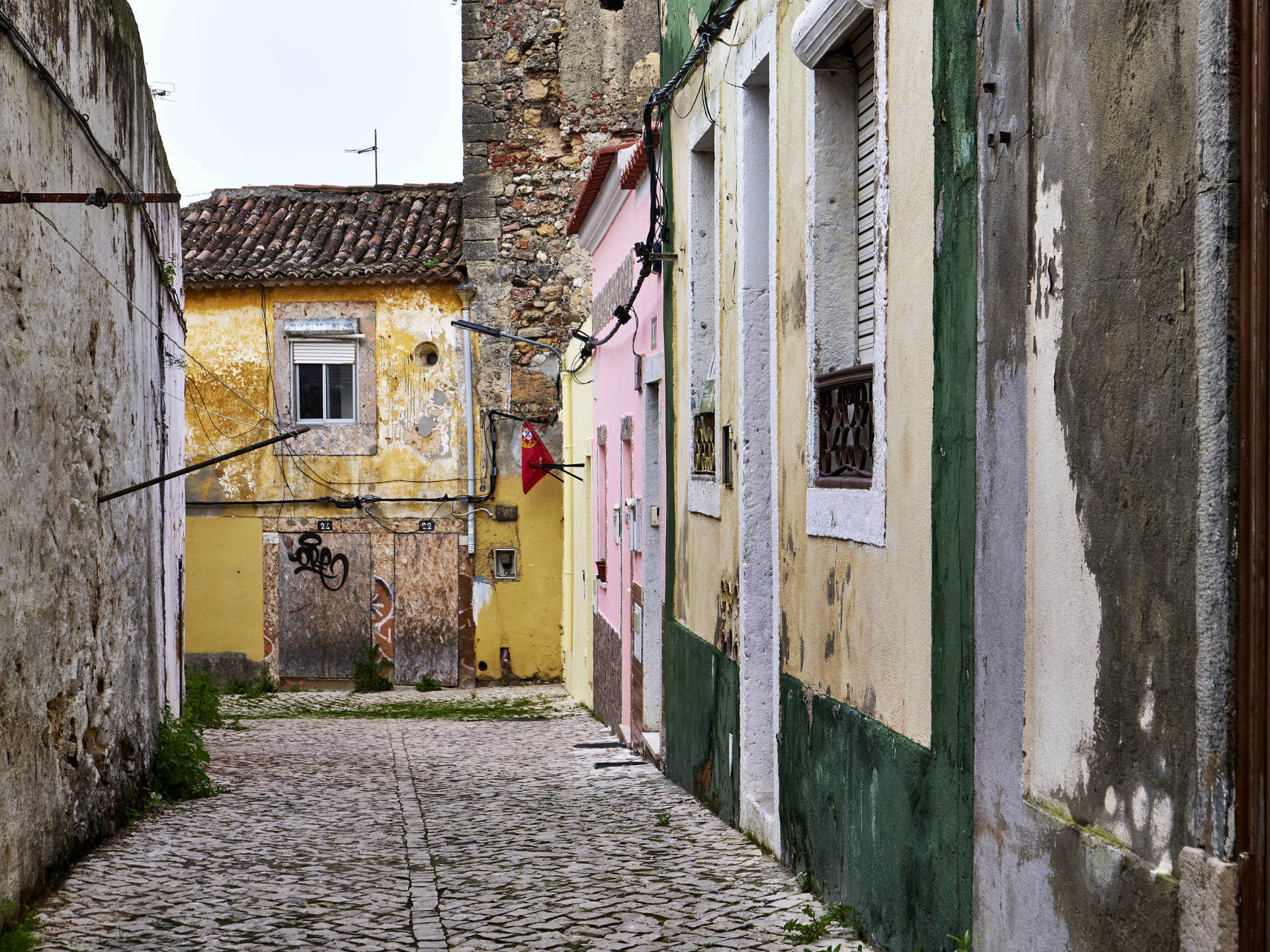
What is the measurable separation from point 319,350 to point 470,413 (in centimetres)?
222

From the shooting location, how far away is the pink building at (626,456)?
1090cm

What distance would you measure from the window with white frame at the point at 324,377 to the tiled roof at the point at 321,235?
0.90 metres

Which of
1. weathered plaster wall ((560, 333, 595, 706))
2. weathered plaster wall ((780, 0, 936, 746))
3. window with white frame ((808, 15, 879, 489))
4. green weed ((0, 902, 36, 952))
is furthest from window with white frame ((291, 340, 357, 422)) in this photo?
weathered plaster wall ((780, 0, 936, 746))

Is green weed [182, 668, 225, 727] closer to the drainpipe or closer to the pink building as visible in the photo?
the pink building

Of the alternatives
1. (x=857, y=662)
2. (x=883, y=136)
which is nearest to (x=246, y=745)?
(x=857, y=662)

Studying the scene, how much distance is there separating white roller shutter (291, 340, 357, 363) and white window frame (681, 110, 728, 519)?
35.9 ft

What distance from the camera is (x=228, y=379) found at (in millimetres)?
19250

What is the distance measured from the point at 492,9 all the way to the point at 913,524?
54.9 ft

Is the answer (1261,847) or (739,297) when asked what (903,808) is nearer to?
(1261,847)

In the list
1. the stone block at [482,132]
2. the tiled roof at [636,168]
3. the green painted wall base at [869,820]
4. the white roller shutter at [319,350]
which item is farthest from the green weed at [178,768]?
the stone block at [482,132]

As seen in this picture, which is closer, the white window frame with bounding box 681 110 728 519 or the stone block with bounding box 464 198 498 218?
the white window frame with bounding box 681 110 728 519

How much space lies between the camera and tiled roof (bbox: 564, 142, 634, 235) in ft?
37.3

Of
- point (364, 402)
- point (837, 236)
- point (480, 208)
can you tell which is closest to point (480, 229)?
point (480, 208)

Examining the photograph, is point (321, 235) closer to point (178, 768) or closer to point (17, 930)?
point (178, 768)
